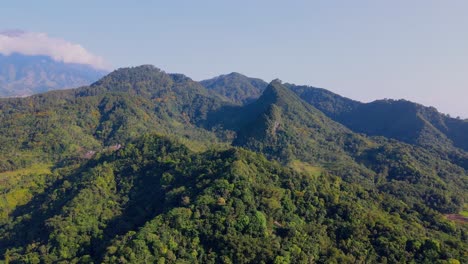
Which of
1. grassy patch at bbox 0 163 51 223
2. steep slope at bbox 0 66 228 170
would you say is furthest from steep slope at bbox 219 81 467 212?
grassy patch at bbox 0 163 51 223

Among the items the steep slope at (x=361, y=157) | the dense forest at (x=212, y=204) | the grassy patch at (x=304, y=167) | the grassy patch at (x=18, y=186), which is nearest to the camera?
the dense forest at (x=212, y=204)

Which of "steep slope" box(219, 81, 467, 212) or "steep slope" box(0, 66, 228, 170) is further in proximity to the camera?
"steep slope" box(0, 66, 228, 170)

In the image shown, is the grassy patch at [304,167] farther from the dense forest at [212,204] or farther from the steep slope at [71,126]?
the steep slope at [71,126]

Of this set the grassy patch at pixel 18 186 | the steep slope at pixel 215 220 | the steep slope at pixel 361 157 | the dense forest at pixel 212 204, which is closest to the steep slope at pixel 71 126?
the dense forest at pixel 212 204

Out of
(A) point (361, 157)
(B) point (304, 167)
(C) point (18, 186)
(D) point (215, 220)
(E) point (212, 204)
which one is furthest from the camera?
(A) point (361, 157)

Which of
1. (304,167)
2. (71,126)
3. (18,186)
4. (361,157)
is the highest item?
(361,157)

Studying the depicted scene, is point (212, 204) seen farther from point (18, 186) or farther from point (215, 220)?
point (18, 186)

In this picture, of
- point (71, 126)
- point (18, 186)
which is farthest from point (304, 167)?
point (71, 126)

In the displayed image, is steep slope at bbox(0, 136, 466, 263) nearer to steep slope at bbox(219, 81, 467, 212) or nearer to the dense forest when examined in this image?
the dense forest
